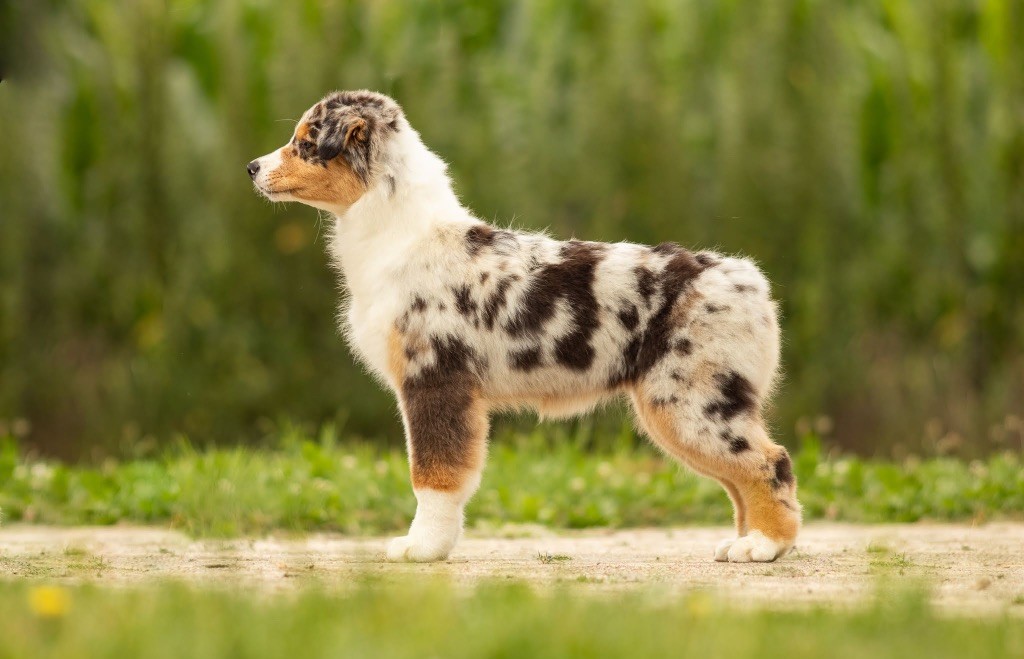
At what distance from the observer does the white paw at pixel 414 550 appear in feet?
17.9

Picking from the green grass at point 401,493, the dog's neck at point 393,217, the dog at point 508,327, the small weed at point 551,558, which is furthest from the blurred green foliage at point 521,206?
the small weed at point 551,558

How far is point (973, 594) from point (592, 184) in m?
6.36

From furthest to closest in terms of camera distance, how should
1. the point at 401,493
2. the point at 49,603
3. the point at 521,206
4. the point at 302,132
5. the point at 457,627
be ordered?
1. the point at 521,206
2. the point at 401,493
3. the point at 302,132
4. the point at 49,603
5. the point at 457,627

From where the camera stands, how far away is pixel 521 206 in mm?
10406

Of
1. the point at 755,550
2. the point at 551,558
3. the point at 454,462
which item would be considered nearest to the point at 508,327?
the point at 454,462

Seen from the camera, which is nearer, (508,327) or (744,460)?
(744,460)

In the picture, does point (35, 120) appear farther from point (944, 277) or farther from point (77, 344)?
point (944, 277)

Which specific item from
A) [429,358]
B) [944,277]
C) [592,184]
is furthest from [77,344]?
[944,277]

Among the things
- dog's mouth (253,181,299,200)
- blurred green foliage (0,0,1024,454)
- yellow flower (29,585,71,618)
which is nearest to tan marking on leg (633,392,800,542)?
dog's mouth (253,181,299,200)

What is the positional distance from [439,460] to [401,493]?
2153mm

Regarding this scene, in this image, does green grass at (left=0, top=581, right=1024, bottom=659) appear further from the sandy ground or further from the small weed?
the small weed

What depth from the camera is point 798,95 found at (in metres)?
10.5

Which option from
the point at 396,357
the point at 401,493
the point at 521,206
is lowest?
the point at 401,493

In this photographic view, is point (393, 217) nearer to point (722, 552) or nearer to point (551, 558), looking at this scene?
point (551, 558)
